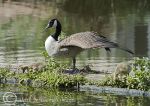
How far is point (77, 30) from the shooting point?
87.0ft

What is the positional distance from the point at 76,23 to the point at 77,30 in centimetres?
278

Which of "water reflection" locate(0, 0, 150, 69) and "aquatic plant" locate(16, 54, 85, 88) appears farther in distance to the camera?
"water reflection" locate(0, 0, 150, 69)

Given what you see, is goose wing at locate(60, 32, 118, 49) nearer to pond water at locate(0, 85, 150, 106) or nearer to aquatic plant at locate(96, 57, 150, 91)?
aquatic plant at locate(96, 57, 150, 91)

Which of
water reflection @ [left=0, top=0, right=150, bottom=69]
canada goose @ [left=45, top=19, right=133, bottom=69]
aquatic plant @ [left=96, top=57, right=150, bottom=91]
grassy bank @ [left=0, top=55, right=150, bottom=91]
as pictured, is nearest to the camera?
aquatic plant @ [left=96, top=57, right=150, bottom=91]

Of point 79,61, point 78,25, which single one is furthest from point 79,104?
point 78,25

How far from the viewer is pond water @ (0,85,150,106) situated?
43.5 ft

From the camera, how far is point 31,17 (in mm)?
32375

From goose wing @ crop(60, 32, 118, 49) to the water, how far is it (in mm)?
1248

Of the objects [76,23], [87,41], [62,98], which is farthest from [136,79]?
[76,23]

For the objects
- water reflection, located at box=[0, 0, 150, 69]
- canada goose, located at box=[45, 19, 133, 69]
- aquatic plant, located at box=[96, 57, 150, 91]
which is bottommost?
aquatic plant, located at box=[96, 57, 150, 91]

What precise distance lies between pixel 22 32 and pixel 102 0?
14.9m

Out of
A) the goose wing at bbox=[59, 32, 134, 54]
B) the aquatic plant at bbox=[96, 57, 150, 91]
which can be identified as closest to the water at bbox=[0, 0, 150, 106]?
the aquatic plant at bbox=[96, 57, 150, 91]

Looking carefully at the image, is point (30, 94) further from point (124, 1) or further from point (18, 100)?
point (124, 1)

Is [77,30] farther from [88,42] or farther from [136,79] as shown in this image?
[136,79]
